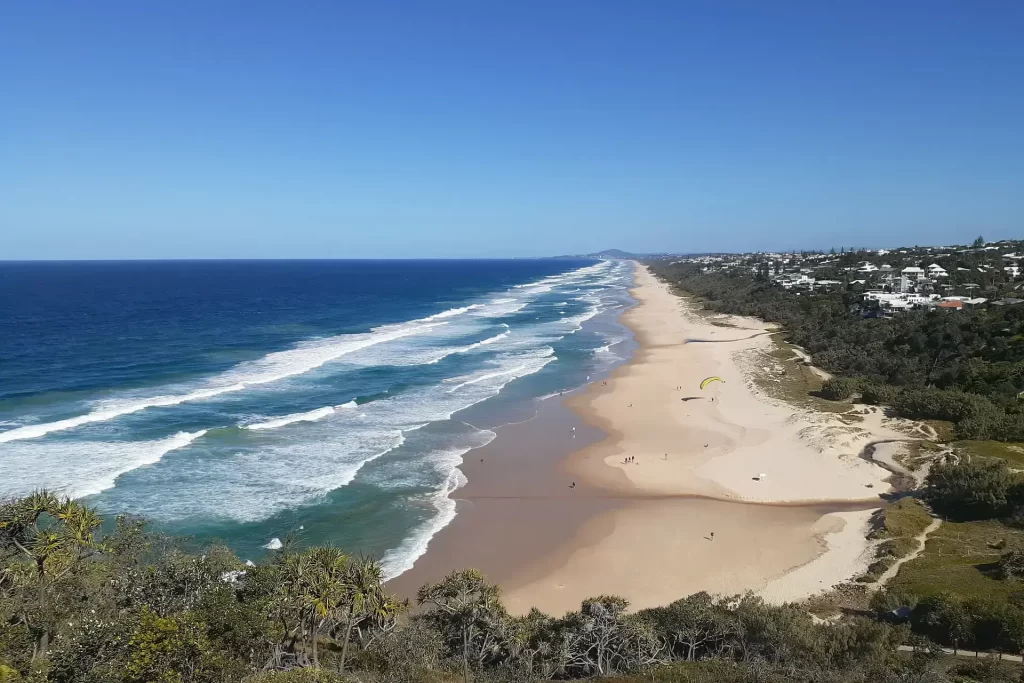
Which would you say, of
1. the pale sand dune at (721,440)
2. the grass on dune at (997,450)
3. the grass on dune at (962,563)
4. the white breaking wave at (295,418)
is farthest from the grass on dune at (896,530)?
the white breaking wave at (295,418)

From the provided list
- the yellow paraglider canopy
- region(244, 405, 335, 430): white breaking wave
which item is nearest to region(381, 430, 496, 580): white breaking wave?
region(244, 405, 335, 430): white breaking wave

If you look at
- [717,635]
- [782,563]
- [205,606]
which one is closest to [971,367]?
A: [782,563]

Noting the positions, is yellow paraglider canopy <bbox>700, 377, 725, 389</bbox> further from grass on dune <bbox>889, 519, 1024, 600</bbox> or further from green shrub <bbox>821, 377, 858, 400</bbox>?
grass on dune <bbox>889, 519, 1024, 600</bbox>

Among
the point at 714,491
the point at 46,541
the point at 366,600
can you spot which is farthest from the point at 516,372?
the point at 46,541

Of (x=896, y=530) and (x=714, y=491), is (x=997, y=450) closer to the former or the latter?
(x=896, y=530)

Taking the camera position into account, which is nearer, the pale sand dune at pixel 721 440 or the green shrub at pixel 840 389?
the pale sand dune at pixel 721 440

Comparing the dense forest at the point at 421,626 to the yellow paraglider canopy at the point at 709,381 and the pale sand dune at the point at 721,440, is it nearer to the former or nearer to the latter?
the pale sand dune at the point at 721,440

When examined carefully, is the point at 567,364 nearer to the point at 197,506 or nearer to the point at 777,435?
the point at 777,435
